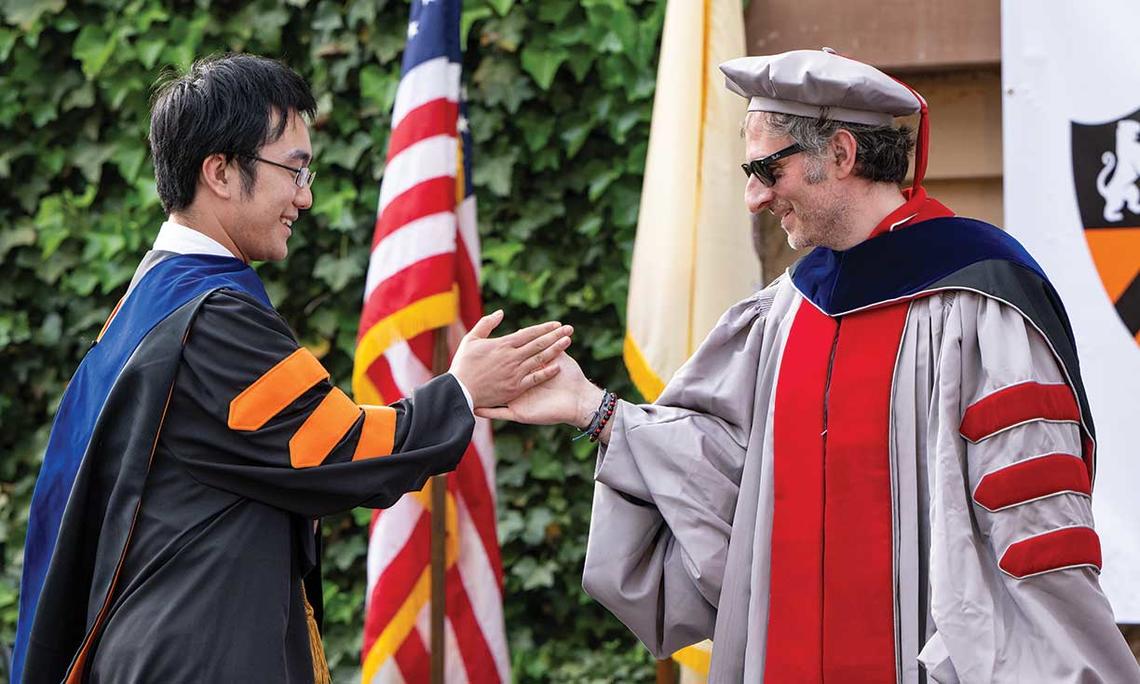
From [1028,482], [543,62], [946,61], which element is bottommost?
[1028,482]

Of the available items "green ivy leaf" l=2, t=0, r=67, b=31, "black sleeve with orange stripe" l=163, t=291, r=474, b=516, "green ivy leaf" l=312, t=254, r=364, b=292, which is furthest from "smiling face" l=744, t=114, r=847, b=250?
"green ivy leaf" l=2, t=0, r=67, b=31

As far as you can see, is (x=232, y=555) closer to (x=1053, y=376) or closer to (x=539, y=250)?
(x=1053, y=376)

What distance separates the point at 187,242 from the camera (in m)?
2.39

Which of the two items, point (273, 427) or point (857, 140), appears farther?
point (857, 140)

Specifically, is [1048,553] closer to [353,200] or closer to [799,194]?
[799,194]

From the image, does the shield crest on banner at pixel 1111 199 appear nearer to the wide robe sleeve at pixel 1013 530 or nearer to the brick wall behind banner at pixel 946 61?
the brick wall behind banner at pixel 946 61

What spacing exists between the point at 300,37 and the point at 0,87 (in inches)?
45.3

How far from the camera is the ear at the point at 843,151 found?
241 centimetres

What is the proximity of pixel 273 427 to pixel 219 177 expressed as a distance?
0.48m

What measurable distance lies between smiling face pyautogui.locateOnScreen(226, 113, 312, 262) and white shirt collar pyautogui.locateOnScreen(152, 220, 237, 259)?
5 centimetres

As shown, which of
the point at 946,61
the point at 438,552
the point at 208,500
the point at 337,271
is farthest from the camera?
the point at 337,271

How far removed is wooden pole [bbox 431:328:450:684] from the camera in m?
3.66

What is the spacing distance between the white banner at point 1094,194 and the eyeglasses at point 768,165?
1287mm

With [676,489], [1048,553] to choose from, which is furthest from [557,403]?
[1048,553]
